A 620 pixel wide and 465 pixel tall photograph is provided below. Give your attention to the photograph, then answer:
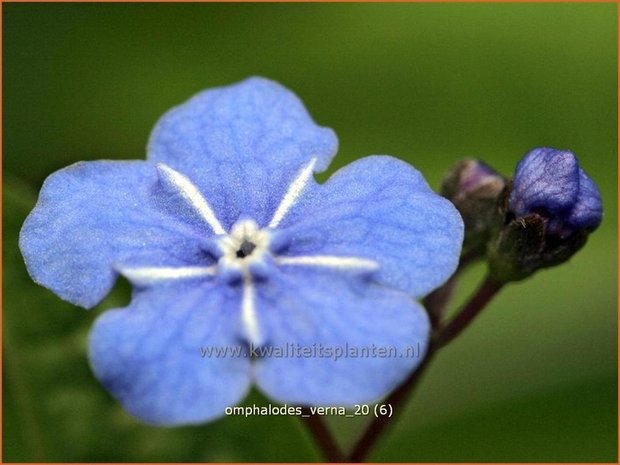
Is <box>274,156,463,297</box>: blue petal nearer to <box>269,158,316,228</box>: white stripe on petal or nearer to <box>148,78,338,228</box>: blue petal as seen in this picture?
<box>269,158,316,228</box>: white stripe on petal

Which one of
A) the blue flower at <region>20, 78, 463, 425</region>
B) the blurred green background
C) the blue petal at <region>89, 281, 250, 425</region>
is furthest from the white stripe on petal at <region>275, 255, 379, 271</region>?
the blurred green background

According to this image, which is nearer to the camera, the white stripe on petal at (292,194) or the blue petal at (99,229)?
the blue petal at (99,229)

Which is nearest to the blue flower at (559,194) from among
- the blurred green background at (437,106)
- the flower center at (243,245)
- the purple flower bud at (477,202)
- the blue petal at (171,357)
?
the purple flower bud at (477,202)

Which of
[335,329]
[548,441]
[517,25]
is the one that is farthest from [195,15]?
[335,329]

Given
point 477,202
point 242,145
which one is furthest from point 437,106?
point 242,145

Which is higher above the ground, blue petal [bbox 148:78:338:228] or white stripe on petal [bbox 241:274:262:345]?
blue petal [bbox 148:78:338:228]

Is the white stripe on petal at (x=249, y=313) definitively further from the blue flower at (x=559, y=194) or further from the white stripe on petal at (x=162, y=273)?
the blue flower at (x=559, y=194)
